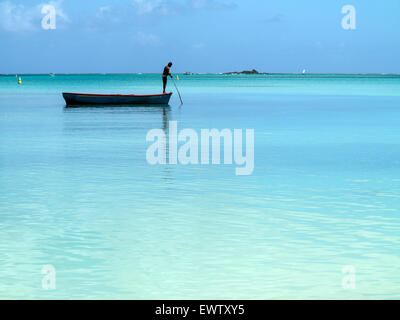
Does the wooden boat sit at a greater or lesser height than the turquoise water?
greater

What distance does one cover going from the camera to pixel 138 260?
8.10 meters

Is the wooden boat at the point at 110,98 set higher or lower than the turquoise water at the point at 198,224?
higher

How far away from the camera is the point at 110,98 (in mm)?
40875

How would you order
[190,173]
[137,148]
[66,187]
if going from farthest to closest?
[137,148]
[190,173]
[66,187]

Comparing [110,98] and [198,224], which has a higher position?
[110,98]

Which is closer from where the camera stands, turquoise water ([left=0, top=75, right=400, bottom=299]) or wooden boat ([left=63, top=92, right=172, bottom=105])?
turquoise water ([left=0, top=75, right=400, bottom=299])

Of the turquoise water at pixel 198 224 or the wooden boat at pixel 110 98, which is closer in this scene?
the turquoise water at pixel 198 224

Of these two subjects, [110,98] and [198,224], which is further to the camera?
[110,98]

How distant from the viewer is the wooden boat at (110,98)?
4078 cm

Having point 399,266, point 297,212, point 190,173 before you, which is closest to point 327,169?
point 190,173

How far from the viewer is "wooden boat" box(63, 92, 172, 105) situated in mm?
40781

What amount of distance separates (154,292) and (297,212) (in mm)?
→ 4059
